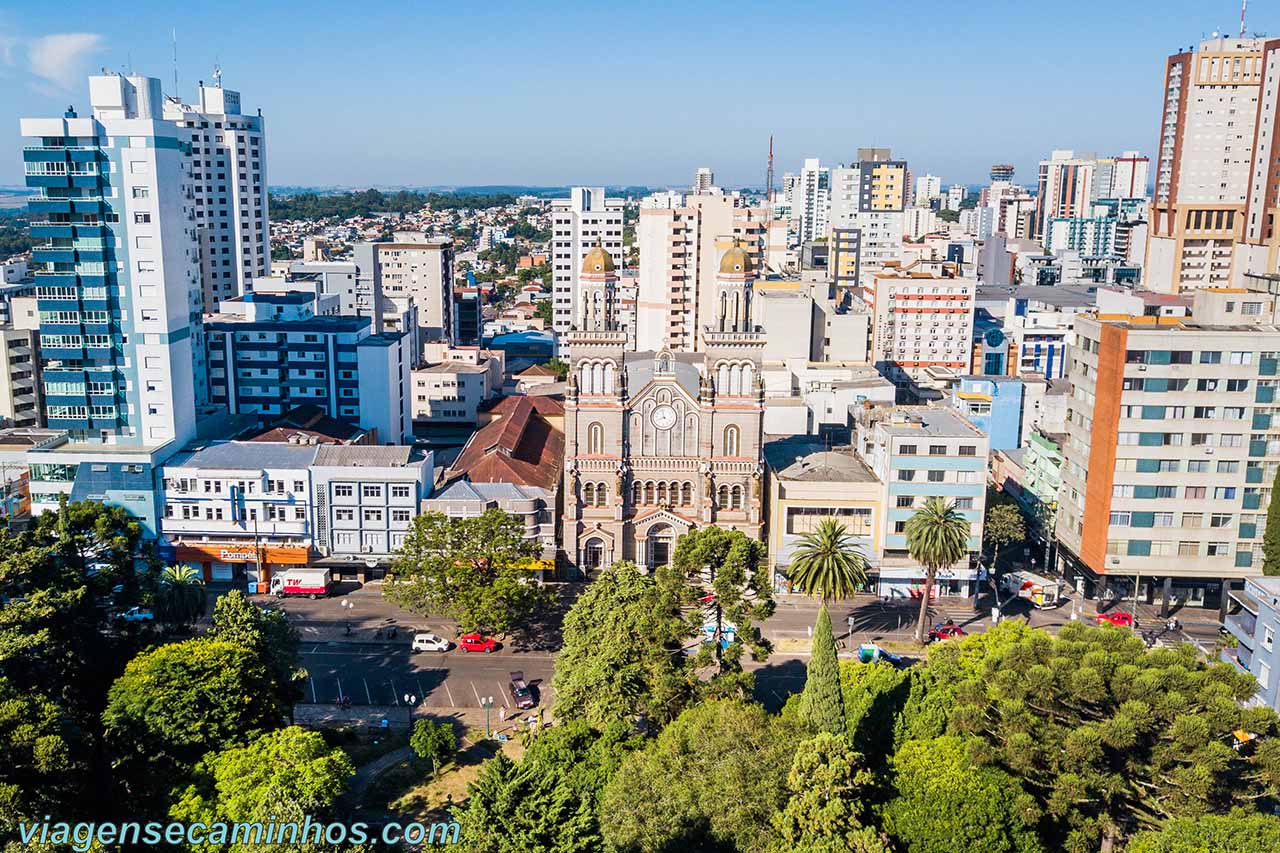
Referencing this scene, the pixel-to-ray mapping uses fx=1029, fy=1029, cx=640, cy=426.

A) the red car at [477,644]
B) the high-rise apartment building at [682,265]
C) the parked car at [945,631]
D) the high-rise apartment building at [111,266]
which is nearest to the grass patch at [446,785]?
the red car at [477,644]

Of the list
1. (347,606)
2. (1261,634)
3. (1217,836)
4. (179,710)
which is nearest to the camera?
(1217,836)

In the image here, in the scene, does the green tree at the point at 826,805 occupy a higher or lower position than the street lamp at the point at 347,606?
higher

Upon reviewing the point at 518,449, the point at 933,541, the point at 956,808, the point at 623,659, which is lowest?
the point at 956,808

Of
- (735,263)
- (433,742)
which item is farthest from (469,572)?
(735,263)

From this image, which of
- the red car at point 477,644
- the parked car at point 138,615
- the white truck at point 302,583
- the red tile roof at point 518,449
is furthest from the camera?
the red tile roof at point 518,449

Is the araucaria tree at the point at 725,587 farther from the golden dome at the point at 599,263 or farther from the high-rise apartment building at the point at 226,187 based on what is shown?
the high-rise apartment building at the point at 226,187


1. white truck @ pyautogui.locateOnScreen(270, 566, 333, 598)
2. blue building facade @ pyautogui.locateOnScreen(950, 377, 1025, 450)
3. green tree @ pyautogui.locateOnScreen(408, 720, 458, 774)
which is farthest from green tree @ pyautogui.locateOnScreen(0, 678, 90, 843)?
blue building facade @ pyautogui.locateOnScreen(950, 377, 1025, 450)

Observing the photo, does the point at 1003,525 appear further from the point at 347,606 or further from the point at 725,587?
the point at 347,606
